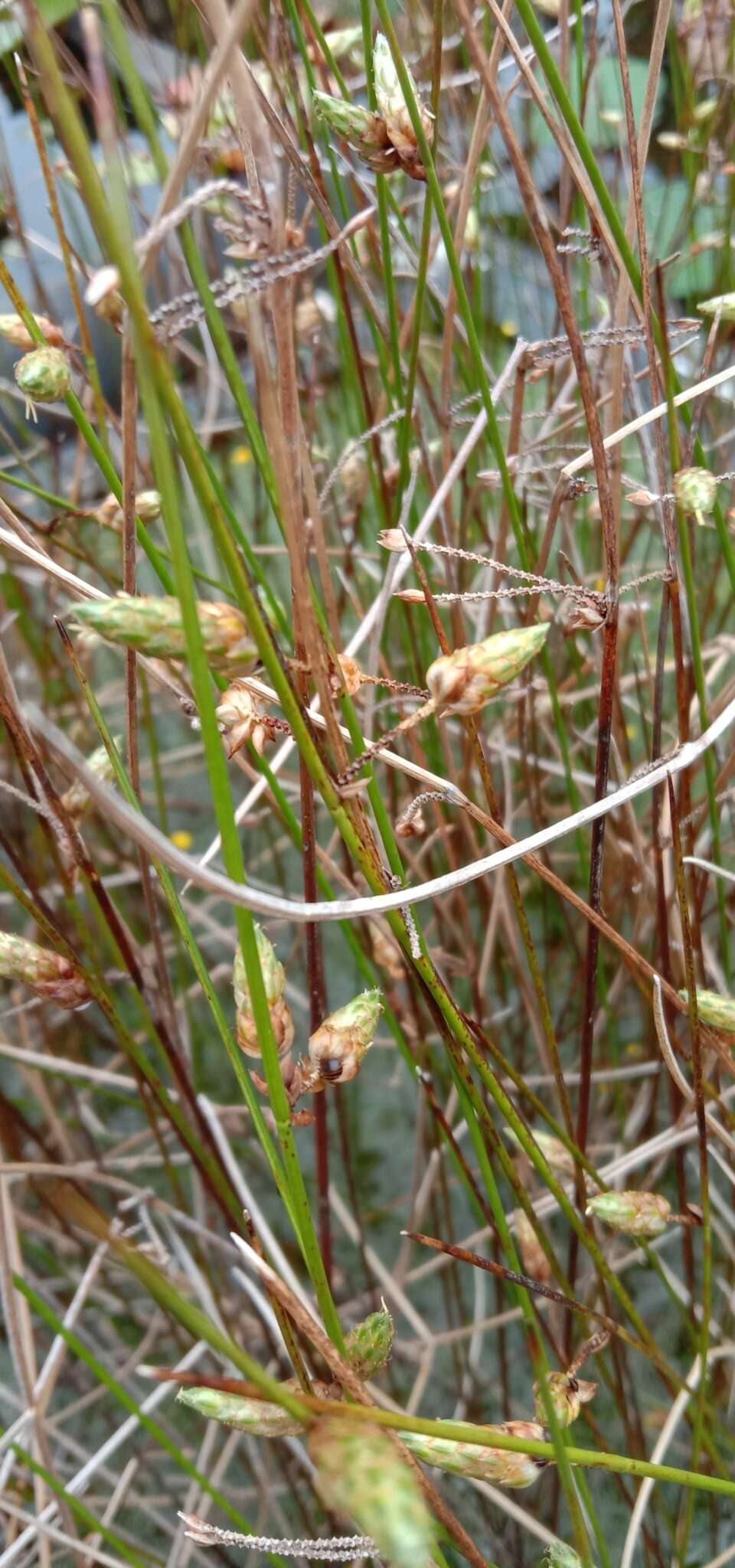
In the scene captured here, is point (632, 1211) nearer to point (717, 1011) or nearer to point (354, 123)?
point (717, 1011)

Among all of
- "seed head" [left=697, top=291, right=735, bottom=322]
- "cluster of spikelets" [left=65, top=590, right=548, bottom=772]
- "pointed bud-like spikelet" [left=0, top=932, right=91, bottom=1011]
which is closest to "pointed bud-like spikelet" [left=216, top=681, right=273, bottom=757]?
"cluster of spikelets" [left=65, top=590, right=548, bottom=772]

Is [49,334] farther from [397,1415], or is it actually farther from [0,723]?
[397,1415]

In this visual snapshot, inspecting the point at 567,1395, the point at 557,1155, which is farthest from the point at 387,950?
the point at 567,1395

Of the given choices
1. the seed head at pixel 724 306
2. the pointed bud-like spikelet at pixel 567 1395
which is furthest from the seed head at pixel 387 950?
the seed head at pixel 724 306

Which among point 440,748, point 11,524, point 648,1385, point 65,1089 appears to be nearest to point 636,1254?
point 648,1385

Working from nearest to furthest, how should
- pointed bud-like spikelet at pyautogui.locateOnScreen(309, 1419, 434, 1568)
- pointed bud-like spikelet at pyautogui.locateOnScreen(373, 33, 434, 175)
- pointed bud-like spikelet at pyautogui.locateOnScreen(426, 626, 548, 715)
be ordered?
pointed bud-like spikelet at pyautogui.locateOnScreen(309, 1419, 434, 1568), pointed bud-like spikelet at pyautogui.locateOnScreen(426, 626, 548, 715), pointed bud-like spikelet at pyautogui.locateOnScreen(373, 33, 434, 175)

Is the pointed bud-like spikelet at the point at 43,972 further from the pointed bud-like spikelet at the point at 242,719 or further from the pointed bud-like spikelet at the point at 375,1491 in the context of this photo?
the pointed bud-like spikelet at the point at 375,1491

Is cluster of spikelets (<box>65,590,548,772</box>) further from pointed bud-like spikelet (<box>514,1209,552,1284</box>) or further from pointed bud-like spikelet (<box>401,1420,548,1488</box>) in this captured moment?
pointed bud-like spikelet (<box>514,1209,552,1284</box>)
